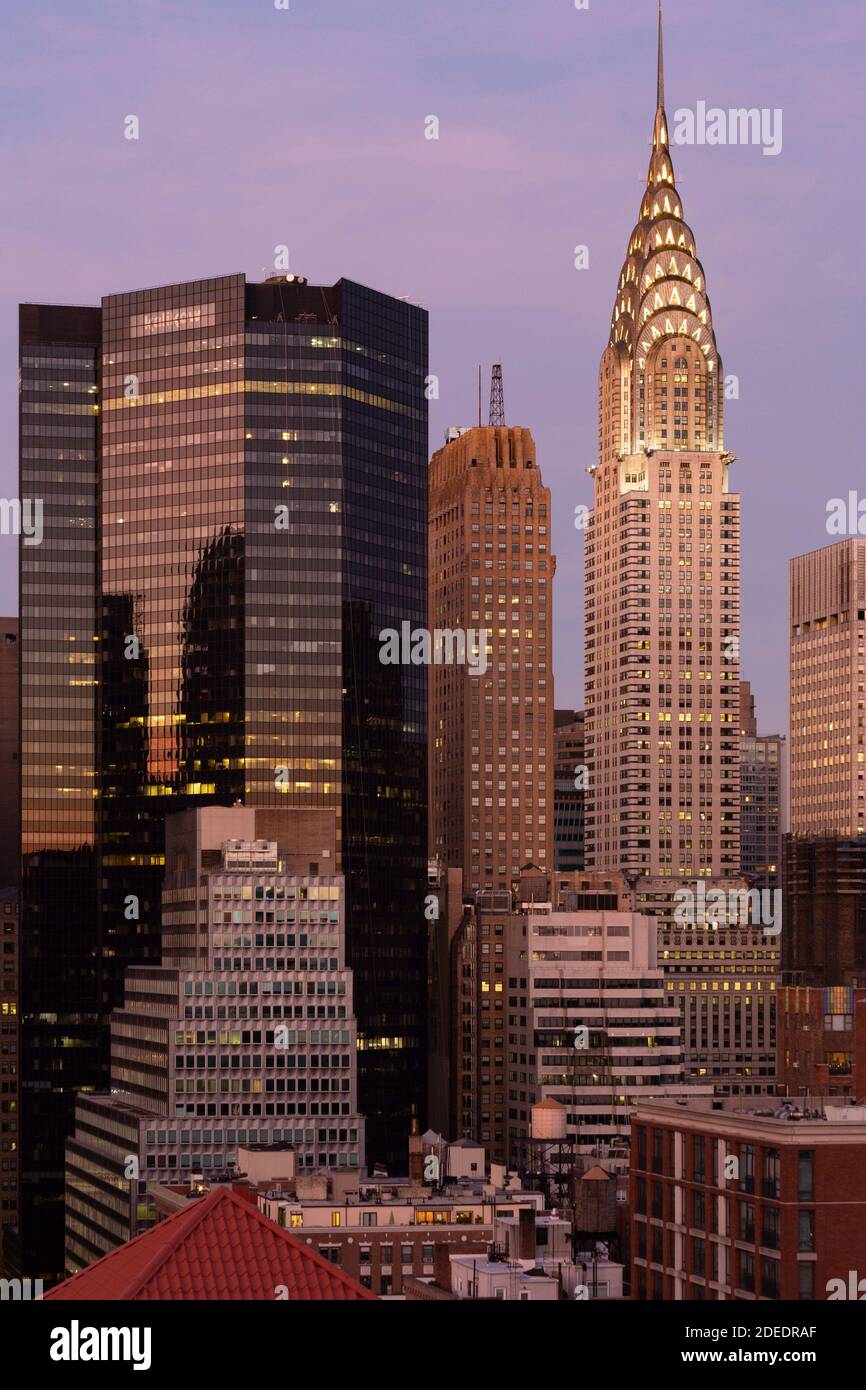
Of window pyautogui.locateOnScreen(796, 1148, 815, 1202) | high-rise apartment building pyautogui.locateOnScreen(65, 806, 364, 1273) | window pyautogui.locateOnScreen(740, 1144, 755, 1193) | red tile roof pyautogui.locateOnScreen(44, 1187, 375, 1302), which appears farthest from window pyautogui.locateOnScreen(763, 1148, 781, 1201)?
high-rise apartment building pyautogui.locateOnScreen(65, 806, 364, 1273)

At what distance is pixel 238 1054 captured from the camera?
181625 millimetres

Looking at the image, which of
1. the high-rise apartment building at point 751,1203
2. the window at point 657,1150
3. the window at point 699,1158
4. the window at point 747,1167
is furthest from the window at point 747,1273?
the window at point 657,1150

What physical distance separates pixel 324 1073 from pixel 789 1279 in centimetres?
8959

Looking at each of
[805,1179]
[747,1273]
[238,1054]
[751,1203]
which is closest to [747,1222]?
[751,1203]

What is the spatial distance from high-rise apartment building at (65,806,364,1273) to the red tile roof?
124633 millimetres

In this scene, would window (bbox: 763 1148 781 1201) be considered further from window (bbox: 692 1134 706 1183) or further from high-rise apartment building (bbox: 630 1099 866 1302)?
window (bbox: 692 1134 706 1183)

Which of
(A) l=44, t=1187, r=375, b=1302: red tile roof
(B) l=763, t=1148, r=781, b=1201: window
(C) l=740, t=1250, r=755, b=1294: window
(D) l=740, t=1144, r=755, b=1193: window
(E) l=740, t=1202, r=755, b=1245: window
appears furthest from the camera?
(D) l=740, t=1144, r=755, b=1193: window

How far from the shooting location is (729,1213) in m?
104

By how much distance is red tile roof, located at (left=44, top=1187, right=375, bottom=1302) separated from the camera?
4538 cm

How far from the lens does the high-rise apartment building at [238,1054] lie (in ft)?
582

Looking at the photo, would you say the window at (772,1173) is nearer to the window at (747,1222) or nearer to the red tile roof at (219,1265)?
the window at (747,1222)

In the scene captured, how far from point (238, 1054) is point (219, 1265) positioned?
13543cm

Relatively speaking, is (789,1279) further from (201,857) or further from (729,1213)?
(201,857)
